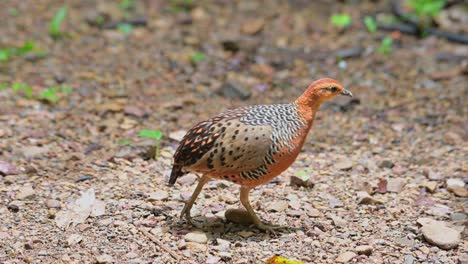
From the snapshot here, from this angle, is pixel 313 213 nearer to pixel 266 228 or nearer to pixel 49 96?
pixel 266 228

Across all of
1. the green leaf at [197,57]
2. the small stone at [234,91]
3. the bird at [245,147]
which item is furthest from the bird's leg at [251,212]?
the green leaf at [197,57]

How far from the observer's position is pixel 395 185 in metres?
6.46

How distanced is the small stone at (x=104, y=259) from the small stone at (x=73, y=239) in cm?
29

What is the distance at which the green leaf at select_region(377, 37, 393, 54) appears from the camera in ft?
33.1

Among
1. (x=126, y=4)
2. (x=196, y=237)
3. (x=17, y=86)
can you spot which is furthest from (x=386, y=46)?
(x=196, y=237)

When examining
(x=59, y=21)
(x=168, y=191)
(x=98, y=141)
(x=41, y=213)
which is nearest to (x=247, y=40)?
(x=59, y=21)

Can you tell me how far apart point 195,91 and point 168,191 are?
277 cm

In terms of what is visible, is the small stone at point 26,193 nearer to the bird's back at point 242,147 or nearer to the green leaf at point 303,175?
the bird's back at point 242,147

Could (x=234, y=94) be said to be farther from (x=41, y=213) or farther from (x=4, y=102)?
(x=41, y=213)

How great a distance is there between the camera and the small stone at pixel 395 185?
6406 millimetres

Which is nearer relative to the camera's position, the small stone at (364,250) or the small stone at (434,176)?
the small stone at (364,250)

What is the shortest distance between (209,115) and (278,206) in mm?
2340

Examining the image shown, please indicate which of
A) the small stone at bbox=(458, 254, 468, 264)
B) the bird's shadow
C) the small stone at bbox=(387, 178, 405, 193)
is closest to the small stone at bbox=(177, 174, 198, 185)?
the bird's shadow

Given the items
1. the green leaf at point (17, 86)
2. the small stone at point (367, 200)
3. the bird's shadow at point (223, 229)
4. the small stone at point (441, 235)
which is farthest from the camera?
the green leaf at point (17, 86)
